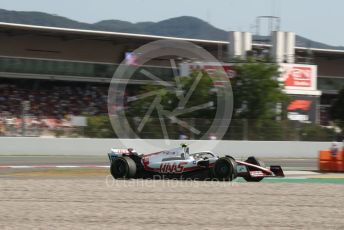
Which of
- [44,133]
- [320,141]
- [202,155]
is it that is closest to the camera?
[202,155]

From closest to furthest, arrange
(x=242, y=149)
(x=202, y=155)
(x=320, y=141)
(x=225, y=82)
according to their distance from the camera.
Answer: (x=202, y=155) < (x=242, y=149) < (x=320, y=141) < (x=225, y=82)

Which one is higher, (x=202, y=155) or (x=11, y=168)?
(x=202, y=155)

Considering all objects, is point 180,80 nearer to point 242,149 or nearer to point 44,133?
point 242,149

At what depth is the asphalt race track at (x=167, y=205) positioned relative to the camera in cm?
743

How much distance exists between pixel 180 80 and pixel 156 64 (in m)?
9.11

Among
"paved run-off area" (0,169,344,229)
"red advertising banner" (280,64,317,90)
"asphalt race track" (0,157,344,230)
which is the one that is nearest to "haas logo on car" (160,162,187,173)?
"asphalt race track" (0,157,344,230)

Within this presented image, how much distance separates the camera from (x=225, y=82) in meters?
34.7

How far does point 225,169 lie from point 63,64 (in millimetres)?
28656

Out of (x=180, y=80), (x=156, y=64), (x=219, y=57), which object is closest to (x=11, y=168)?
(x=180, y=80)

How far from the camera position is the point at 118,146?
24.5 meters

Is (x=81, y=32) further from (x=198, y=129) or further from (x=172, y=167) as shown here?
(x=172, y=167)

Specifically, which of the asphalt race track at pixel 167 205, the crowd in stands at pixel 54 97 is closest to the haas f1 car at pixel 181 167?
the asphalt race track at pixel 167 205

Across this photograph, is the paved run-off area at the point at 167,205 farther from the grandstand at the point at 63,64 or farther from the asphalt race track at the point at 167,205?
the grandstand at the point at 63,64

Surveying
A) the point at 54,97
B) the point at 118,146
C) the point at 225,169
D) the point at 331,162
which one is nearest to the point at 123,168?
the point at 225,169
